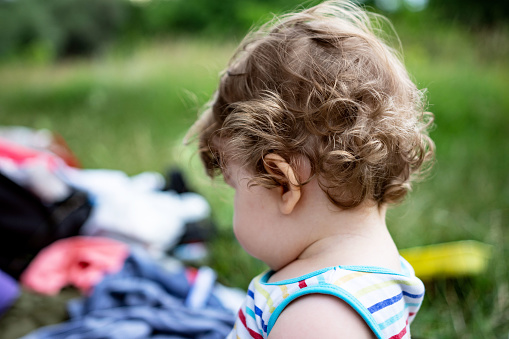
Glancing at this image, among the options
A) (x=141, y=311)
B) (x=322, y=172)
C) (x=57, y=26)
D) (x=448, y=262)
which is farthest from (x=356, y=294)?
(x=57, y=26)

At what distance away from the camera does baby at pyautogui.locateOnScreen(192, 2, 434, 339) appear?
87 cm

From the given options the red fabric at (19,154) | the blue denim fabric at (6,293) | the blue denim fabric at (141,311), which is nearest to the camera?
the blue denim fabric at (141,311)

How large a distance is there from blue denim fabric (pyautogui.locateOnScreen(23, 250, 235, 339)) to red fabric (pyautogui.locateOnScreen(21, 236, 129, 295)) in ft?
0.41

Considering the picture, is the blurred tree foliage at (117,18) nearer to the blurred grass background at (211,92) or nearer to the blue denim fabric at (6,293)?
the blurred grass background at (211,92)

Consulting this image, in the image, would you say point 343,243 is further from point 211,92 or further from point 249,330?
point 211,92

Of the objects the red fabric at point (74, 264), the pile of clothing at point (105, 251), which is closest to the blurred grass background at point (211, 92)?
the pile of clothing at point (105, 251)

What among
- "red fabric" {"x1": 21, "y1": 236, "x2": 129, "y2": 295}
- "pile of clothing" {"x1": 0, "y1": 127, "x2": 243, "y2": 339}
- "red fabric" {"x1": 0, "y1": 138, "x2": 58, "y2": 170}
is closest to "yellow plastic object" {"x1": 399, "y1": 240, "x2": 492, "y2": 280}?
"pile of clothing" {"x1": 0, "y1": 127, "x2": 243, "y2": 339}

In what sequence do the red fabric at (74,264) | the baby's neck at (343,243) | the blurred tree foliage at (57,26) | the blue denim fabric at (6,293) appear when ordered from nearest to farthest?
the baby's neck at (343,243) → the blue denim fabric at (6,293) → the red fabric at (74,264) → the blurred tree foliage at (57,26)

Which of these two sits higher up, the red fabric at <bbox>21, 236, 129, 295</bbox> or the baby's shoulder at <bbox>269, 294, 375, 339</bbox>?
the baby's shoulder at <bbox>269, 294, 375, 339</bbox>

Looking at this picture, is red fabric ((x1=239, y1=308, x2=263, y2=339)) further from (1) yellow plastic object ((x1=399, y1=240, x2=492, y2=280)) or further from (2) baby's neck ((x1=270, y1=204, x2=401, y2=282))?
(1) yellow plastic object ((x1=399, y1=240, x2=492, y2=280))

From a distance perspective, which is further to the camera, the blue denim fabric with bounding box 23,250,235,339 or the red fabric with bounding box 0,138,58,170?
the red fabric with bounding box 0,138,58,170

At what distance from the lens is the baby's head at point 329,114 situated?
0.90 m

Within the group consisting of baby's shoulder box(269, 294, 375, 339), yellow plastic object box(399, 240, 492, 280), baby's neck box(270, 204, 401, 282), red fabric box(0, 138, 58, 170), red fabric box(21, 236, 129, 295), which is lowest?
red fabric box(21, 236, 129, 295)

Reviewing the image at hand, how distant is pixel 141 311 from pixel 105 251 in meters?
0.53
